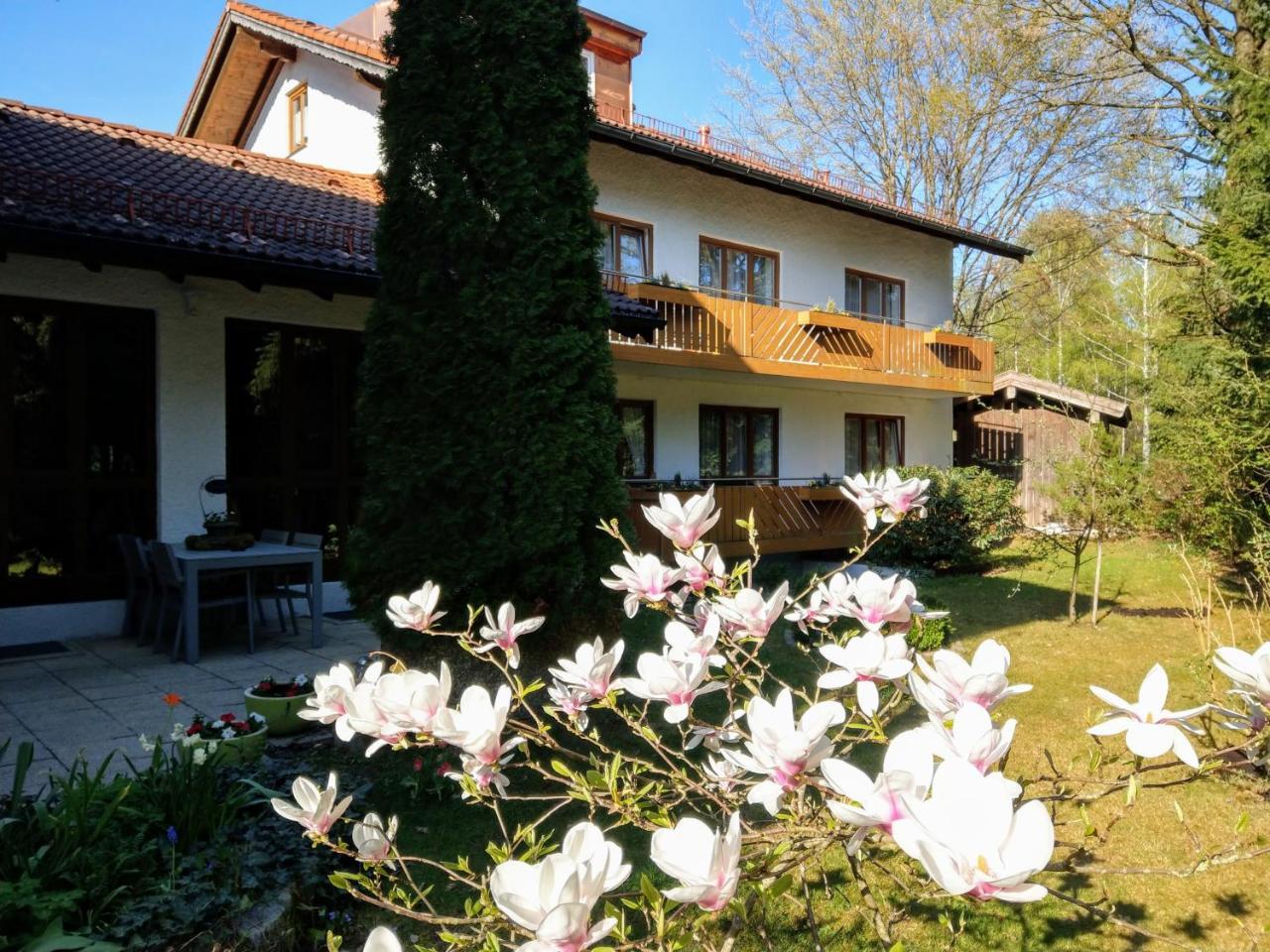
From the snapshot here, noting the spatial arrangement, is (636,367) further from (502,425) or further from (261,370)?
(502,425)

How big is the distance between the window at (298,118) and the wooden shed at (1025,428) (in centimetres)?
1462

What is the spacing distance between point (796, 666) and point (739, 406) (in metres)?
8.51

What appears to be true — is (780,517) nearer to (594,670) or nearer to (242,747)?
(242,747)

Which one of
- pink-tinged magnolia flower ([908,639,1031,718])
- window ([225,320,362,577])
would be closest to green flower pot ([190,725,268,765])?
pink-tinged magnolia flower ([908,639,1031,718])

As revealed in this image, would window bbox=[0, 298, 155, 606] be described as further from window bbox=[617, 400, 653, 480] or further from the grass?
window bbox=[617, 400, 653, 480]

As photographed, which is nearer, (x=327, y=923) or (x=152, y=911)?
(x=152, y=911)

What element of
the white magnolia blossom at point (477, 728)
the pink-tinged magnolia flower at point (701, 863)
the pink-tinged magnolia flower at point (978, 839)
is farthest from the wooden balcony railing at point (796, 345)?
the pink-tinged magnolia flower at point (978, 839)

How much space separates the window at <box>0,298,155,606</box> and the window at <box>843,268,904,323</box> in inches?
528

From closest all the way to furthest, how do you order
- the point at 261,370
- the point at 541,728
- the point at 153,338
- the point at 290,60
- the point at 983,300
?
the point at 541,728 < the point at 153,338 < the point at 261,370 < the point at 290,60 < the point at 983,300

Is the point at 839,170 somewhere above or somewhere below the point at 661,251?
above

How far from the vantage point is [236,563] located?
6852 millimetres

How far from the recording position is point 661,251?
14.2 meters

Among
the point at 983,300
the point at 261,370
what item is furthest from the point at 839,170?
the point at 261,370

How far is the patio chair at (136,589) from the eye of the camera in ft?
24.1
